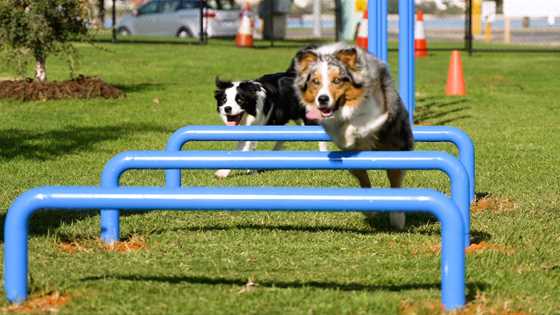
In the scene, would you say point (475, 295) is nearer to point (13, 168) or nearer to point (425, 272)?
point (425, 272)

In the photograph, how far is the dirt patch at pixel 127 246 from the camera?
275 inches

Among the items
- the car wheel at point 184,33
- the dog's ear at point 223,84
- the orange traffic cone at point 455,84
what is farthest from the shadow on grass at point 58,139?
the car wheel at point 184,33

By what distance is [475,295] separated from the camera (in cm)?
574

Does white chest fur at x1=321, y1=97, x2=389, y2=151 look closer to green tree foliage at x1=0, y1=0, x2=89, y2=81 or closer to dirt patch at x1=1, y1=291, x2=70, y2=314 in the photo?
dirt patch at x1=1, y1=291, x2=70, y2=314

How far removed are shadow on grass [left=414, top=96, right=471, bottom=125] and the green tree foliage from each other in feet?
16.8

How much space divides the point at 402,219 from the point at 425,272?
59.2 inches

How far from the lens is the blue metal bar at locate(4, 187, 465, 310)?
17.2 ft

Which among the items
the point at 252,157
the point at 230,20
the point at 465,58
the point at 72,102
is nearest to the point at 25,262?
the point at 252,157

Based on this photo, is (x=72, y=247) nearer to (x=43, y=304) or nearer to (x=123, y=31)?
(x=43, y=304)

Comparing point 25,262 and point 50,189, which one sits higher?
point 50,189

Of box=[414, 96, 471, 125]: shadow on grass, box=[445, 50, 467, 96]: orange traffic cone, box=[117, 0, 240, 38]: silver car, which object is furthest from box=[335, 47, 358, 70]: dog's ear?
box=[117, 0, 240, 38]: silver car

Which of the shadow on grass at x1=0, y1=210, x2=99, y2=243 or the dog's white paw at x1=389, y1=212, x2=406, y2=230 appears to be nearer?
the shadow on grass at x1=0, y1=210, x2=99, y2=243

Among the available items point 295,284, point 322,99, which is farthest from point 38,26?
point 295,284

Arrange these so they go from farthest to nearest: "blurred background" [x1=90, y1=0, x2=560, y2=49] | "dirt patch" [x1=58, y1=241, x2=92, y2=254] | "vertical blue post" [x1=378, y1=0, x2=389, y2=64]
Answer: "blurred background" [x1=90, y1=0, x2=560, y2=49], "vertical blue post" [x1=378, y1=0, x2=389, y2=64], "dirt patch" [x1=58, y1=241, x2=92, y2=254]
